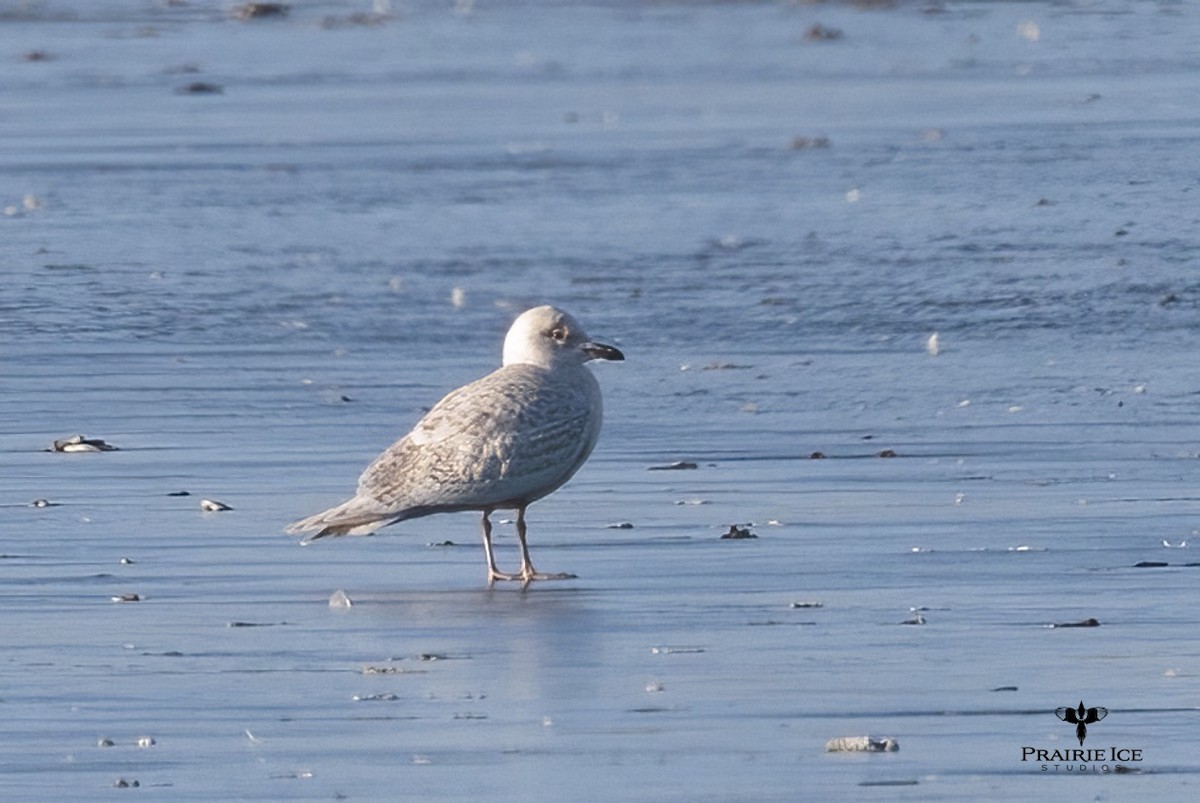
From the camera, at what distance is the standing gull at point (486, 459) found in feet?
26.7

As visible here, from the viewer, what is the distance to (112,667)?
6.77 metres

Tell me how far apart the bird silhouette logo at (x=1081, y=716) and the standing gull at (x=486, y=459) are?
2.21 metres

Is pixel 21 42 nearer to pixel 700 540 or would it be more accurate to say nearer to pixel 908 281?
pixel 908 281

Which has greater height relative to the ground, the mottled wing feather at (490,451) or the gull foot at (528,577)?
the mottled wing feather at (490,451)

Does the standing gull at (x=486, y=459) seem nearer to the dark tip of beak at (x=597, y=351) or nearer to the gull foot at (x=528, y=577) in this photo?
the gull foot at (x=528, y=577)

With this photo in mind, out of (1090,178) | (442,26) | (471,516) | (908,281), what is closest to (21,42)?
(442,26)

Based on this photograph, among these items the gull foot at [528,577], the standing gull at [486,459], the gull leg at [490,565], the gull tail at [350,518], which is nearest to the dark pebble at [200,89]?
the standing gull at [486,459]

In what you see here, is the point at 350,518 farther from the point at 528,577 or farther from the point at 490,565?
the point at 528,577

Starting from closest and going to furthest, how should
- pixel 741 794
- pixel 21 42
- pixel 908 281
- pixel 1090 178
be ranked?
1. pixel 741 794
2. pixel 908 281
3. pixel 1090 178
4. pixel 21 42

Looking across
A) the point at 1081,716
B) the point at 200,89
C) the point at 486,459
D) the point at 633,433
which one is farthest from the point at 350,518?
the point at 200,89

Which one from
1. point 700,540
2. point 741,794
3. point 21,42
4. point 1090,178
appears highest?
point 21,42

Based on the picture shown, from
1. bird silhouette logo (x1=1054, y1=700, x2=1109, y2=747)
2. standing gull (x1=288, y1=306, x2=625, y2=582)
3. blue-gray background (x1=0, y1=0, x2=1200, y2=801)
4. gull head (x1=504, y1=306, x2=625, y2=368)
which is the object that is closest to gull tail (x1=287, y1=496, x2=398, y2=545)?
standing gull (x1=288, y1=306, x2=625, y2=582)

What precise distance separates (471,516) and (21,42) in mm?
24599

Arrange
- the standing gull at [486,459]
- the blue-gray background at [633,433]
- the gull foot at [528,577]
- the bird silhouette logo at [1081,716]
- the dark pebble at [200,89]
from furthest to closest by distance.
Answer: the dark pebble at [200,89] → the standing gull at [486,459] → the gull foot at [528,577] → the blue-gray background at [633,433] → the bird silhouette logo at [1081,716]
